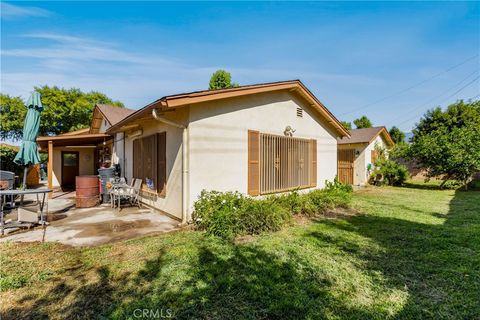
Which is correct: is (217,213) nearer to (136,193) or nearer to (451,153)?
(136,193)

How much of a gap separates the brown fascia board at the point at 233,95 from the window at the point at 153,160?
0.94m

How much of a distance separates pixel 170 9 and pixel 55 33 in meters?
4.01

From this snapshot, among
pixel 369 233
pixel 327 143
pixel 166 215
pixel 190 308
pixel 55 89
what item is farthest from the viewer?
pixel 55 89

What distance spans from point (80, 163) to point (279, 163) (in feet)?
45.6

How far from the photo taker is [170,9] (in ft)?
28.0

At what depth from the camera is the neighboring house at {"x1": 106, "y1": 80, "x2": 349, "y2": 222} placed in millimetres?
6117

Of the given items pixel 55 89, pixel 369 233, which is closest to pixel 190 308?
pixel 369 233

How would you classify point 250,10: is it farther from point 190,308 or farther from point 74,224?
point 190,308

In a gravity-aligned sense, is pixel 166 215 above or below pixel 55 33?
below

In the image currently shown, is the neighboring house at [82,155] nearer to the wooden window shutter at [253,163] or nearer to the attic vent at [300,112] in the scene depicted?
the wooden window shutter at [253,163]

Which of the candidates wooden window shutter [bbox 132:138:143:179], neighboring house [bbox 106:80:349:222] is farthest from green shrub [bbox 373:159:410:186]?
wooden window shutter [bbox 132:138:143:179]

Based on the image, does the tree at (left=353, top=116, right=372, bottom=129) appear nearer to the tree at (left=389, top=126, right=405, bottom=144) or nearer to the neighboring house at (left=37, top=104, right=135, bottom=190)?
the tree at (left=389, top=126, right=405, bottom=144)

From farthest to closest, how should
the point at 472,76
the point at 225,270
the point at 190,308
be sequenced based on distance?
the point at 472,76 → the point at 225,270 → the point at 190,308

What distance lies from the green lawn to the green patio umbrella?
3.84 m
